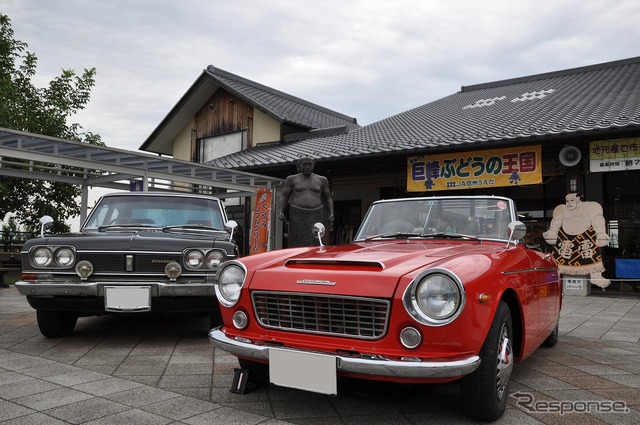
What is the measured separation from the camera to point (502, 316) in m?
2.56

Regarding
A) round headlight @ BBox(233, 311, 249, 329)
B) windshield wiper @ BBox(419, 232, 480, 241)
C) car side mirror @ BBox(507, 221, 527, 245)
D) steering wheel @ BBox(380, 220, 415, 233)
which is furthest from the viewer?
steering wheel @ BBox(380, 220, 415, 233)

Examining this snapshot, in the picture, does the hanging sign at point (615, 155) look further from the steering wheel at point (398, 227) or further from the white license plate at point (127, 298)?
the white license plate at point (127, 298)

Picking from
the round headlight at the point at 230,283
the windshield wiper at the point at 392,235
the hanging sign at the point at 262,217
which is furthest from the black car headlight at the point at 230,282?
the hanging sign at the point at 262,217

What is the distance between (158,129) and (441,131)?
34.6 feet

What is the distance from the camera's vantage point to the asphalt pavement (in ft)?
8.55

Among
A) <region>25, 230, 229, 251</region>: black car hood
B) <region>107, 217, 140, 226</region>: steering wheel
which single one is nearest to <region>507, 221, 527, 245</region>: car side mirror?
<region>25, 230, 229, 251</region>: black car hood

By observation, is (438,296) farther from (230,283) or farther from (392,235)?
(392,235)

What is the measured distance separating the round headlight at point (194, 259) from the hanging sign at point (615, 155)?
282 inches

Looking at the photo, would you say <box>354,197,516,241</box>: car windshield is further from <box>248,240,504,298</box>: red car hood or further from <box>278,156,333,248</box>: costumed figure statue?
<box>278,156,333,248</box>: costumed figure statue

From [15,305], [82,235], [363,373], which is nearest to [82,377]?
[82,235]

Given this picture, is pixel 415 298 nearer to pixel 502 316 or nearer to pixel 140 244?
pixel 502 316

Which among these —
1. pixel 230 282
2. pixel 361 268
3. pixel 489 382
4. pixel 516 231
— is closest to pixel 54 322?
pixel 230 282

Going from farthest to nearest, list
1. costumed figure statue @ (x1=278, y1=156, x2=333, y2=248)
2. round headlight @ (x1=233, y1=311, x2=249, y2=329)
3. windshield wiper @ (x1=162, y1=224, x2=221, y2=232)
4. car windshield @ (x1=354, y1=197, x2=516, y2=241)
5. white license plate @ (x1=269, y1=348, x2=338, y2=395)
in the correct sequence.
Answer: costumed figure statue @ (x1=278, y1=156, x2=333, y2=248), windshield wiper @ (x1=162, y1=224, x2=221, y2=232), car windshield @ (x1=354, y1=197, x2=516, y2=241), round headlight @ (x1=233, y1=311, x2=249, y2=329), white license plate @ (x1=269, y1=348, x2=338, y2=395)

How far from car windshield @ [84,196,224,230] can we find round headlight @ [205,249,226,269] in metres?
0.82
